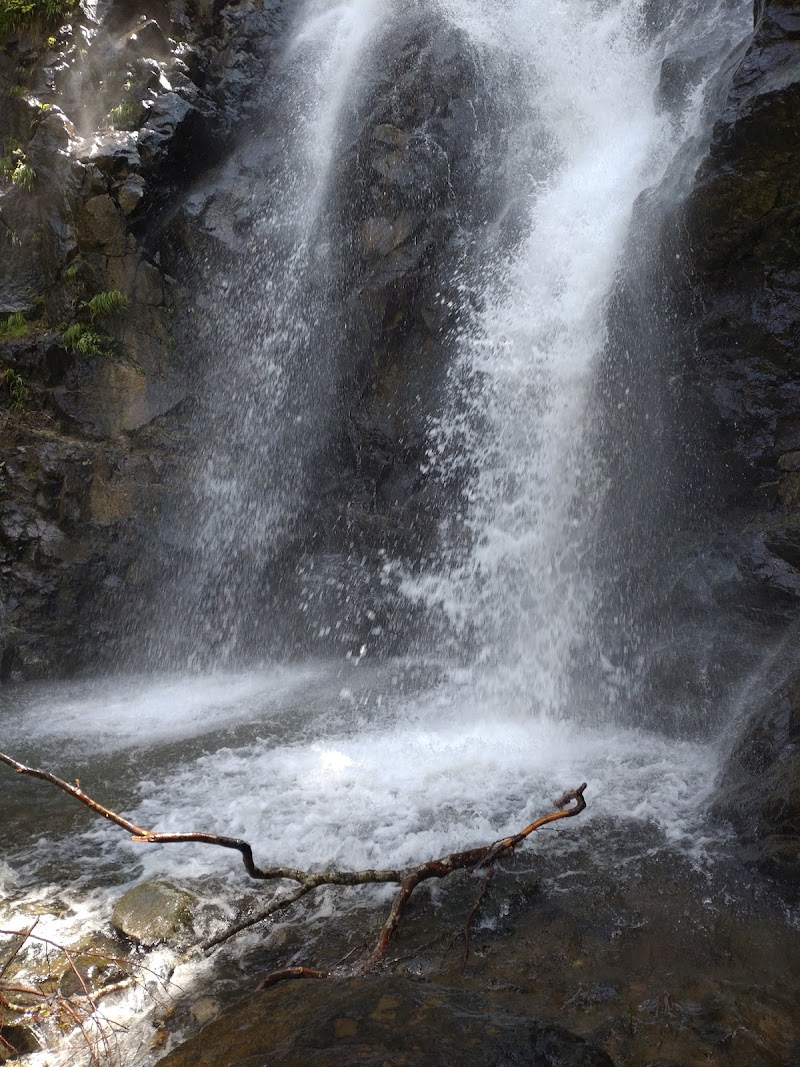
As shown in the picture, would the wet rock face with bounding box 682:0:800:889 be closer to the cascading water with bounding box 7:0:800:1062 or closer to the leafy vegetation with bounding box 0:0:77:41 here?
the cascading water with bounding box 7:0:800:1062

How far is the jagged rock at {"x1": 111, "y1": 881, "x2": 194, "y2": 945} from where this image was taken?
12.4ft

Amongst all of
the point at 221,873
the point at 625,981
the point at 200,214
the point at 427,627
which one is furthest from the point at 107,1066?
the point at 200,214

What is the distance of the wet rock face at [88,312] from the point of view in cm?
948

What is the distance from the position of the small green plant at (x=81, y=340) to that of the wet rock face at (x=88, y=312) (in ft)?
0.12

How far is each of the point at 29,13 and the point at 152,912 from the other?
43.3 ft

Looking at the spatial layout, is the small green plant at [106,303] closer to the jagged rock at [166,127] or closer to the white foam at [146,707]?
the jagged rock at [166,127]

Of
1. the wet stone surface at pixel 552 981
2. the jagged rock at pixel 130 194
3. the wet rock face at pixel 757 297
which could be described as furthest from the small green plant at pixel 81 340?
the wet stone surface at pixel 552 981

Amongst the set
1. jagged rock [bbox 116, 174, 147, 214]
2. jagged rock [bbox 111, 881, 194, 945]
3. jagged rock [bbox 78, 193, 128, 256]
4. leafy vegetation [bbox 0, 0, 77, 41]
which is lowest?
jagged rock [bbox 111, 881, 194, 945]

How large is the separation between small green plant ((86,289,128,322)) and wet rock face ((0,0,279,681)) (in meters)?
0.04

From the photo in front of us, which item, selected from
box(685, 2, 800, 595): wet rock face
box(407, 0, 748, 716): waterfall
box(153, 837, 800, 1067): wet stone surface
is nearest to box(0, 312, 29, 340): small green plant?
box(407, 0, 748, 716): waterfall

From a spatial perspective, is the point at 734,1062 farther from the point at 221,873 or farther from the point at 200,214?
the point at 200,214

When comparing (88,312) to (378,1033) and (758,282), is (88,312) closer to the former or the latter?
(758,282)

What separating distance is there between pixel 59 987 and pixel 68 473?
24.2ft

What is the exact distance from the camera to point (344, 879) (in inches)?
130
